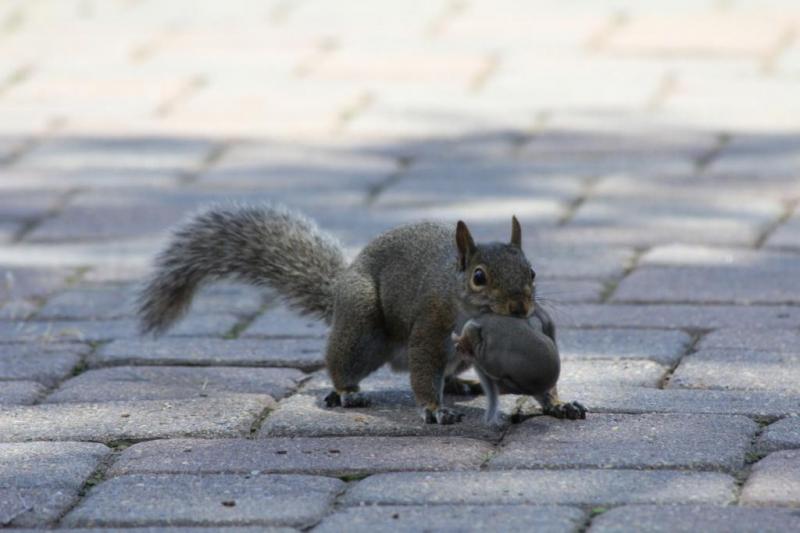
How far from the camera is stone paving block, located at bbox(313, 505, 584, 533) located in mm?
3256

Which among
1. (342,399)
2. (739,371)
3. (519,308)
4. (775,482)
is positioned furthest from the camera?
(739,371)

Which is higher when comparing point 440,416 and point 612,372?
point 440,416

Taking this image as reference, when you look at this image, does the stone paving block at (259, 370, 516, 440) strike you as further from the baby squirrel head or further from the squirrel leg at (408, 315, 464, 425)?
the baby squirrel head

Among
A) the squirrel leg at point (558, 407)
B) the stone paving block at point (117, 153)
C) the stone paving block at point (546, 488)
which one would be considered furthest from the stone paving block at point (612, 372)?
the stone paving block at point (117, 153)

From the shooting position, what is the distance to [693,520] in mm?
3230

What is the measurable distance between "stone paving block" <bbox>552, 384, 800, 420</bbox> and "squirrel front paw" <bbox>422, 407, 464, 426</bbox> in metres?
0.18

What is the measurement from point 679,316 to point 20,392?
196 cm

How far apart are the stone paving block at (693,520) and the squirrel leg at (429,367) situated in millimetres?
870

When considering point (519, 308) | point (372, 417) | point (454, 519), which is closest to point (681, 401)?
point (519, 308)

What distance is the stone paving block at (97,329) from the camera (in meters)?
5.12

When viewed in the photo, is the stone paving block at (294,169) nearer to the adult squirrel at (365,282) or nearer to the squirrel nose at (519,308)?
the adult squirrel at (365,282)

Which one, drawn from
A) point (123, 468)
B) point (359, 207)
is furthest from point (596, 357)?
point (359, 207)

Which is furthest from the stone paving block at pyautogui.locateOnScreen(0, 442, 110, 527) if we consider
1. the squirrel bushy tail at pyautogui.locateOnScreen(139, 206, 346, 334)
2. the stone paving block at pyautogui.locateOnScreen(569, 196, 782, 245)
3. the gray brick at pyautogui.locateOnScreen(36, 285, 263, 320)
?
the stone paving block at pyautogui.locateOnScreen(569, 196, 782, 245)

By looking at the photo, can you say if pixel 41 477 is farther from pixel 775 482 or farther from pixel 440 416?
pixel 775 482
